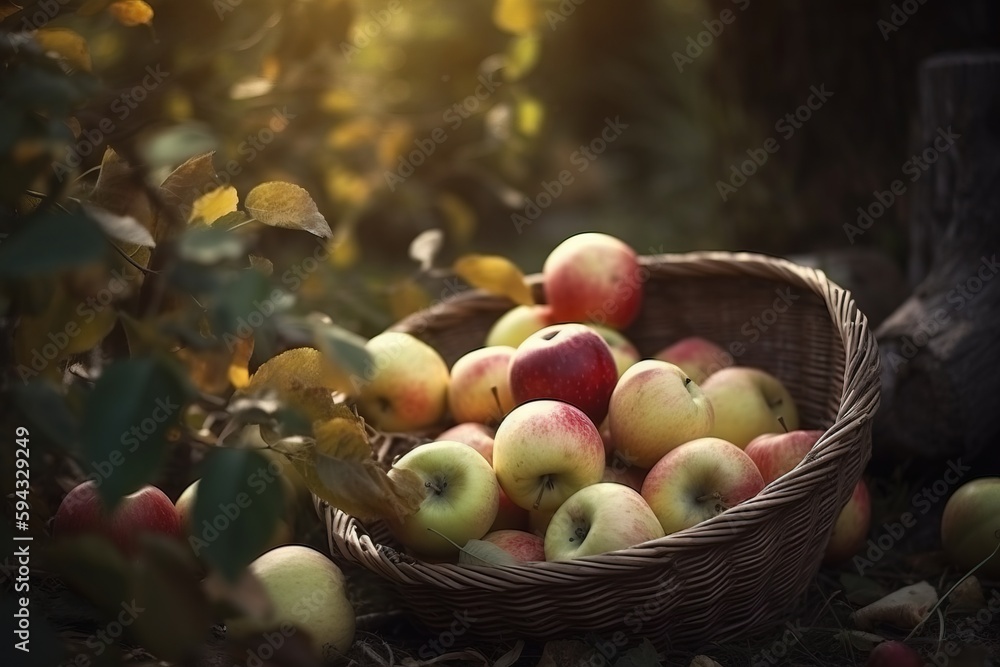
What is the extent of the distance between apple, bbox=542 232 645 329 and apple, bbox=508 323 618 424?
276 mm

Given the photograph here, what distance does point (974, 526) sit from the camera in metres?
1.57

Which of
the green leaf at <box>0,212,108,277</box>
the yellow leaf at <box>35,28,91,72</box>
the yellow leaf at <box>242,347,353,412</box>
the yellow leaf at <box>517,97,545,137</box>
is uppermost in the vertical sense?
the yellow leaf at <box>35,28,91,72</box>

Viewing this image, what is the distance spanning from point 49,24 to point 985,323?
199 centimetres

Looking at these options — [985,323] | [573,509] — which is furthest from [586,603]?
[985,323]

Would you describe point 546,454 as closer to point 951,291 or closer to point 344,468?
point 344,468

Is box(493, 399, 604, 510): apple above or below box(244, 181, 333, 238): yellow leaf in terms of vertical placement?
below

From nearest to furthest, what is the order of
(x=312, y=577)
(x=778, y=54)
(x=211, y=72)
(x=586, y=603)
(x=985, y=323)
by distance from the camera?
(x=586, y=603) → (x=312, y=577) → (x=985, y=323) → (x=211, y=72) → (x=778, y=54)

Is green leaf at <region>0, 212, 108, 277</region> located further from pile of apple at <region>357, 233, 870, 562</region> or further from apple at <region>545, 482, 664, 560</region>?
apple at <region>545, 482, 664, 560</region>

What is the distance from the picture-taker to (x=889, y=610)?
1.47 m

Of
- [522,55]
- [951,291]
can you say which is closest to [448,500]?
[951,291]

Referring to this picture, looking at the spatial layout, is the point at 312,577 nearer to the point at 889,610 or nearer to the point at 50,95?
the point at 50,95

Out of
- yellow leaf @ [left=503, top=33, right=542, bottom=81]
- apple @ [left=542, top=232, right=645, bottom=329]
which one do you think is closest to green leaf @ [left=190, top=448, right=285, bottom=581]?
apple @ [left=542, top=232, right=645, bottom=329]

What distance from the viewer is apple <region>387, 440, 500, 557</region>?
139 centimetres

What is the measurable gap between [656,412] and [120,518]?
94cm
